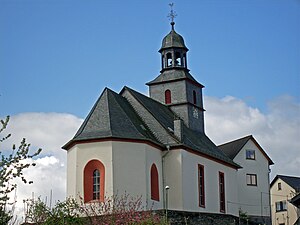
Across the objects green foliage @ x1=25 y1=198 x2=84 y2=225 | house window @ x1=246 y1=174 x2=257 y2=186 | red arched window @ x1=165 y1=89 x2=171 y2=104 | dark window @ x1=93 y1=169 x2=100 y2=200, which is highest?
red arched window @ x1=165 y1=89 x2=171 y2=104

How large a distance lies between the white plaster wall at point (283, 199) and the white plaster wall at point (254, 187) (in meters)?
10.3

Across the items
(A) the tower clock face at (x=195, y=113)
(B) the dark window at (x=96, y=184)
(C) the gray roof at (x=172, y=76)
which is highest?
(C) the gray roof at (x=172, y=76)

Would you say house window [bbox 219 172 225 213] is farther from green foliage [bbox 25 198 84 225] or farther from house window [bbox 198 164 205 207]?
green foliage [bbox 25 198 84 225]

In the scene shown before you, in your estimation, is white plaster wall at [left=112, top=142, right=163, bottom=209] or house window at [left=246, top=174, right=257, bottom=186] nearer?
white plaster wall at [left=112, top=142, right=163, bottom=209]

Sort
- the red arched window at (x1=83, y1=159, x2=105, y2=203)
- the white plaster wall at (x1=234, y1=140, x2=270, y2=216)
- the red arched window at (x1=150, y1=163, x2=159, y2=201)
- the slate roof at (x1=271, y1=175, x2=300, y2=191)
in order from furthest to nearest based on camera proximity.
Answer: the slate roof at (x1=271, y1=175, x2=300, y2=191)
the white plaster wall at (x1=234, y1=140, x2=270, y2=216)
the red arched window at (x1=150, y1=163, x2=159, y2=201)
the red arched window at (x1=83, y1=159, x2=105, y2=203)

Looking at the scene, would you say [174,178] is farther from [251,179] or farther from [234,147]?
[234,147]

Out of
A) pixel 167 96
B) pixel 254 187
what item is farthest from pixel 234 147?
pixel 167 96

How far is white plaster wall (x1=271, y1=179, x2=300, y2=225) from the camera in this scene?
200 feet

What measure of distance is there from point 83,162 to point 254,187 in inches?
768

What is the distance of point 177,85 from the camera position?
1736 inches

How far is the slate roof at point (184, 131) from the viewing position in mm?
38138

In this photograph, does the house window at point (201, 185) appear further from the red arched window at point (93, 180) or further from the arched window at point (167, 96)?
the red arched window at point (93, 180)

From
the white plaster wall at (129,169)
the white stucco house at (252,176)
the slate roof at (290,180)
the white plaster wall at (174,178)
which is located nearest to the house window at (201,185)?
the white plaster wall at (174,178)

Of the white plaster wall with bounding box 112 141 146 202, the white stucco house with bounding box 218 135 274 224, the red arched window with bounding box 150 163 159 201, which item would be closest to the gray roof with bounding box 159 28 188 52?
the white stucco house with bounding box 218 135 274 224
